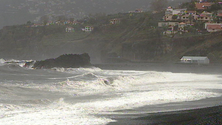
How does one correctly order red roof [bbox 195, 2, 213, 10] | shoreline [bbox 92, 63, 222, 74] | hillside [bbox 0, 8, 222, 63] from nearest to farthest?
shoreline [bbox 92, 63, 222, 74], hillside [bbox 0, 8, 222, 63], red roof [bbox 195, 2, 213, 10]

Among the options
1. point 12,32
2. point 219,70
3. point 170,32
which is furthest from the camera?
point 12,32

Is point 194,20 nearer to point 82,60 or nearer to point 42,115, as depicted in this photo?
point 82,60

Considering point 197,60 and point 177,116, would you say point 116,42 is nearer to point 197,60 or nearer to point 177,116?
point 197,60

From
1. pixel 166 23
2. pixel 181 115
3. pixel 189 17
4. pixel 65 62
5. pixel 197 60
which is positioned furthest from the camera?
pixel 166 23

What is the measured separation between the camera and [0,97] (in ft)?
63.2

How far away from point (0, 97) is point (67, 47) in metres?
105

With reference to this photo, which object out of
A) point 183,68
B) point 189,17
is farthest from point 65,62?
point 189,17

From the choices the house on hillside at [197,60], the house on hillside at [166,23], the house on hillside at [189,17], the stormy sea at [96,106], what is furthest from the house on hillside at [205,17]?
the stormy sea at [96,106]

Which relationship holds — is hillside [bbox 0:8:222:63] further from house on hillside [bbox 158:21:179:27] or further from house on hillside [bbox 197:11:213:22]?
house on hillside [bbox 197:11:213:22]


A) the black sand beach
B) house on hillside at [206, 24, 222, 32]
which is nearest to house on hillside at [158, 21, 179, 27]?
house on hillside at [206, 24, 222, 32]

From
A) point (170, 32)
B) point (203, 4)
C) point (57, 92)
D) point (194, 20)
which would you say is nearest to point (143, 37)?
point (170, 32)

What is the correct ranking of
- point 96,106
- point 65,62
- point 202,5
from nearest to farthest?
point 96,106, point 65,62, point 202,5

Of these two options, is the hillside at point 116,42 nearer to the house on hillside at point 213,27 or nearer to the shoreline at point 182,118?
the house on hillside at point 213,27

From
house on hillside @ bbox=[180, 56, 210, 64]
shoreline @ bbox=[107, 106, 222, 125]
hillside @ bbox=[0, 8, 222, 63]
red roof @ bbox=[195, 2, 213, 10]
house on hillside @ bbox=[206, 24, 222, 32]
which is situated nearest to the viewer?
shoreline @ bbox=[107, 106, 222, 125]
